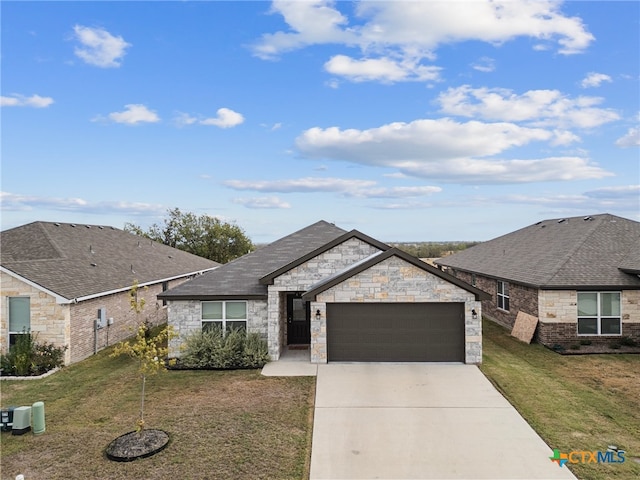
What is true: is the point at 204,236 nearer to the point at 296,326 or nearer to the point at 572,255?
the point at 296,326

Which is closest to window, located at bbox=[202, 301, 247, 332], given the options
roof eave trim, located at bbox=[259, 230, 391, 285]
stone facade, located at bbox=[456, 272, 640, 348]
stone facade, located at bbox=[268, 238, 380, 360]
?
stone facade, located at bbox=[268, 238, 380, 360]

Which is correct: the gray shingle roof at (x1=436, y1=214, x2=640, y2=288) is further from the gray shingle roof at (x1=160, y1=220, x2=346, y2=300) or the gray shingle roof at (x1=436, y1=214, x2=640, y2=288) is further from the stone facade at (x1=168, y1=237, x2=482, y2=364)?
the gray shingle roof at (x1=160, y1=220, x2=346, y2=300)

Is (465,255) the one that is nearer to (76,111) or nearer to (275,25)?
(275,25)

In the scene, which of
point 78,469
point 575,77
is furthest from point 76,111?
point 575,77

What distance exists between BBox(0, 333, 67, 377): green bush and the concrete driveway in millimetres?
9728

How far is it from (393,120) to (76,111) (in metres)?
18.1

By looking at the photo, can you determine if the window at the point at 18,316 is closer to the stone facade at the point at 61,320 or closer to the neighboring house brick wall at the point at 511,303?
the stone facade at the point at 61,320

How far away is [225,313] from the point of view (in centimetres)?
1500

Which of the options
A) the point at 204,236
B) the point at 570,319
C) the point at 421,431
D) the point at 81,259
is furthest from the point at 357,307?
the point at 204,236

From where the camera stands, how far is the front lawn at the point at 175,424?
7336 mm

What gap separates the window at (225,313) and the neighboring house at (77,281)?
388cm

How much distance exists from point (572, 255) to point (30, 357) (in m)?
22.2

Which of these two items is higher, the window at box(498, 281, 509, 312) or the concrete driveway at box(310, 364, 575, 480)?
the window at box(498, 281, 509, 312)

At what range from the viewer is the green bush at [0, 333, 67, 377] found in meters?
13.8
